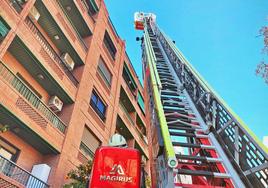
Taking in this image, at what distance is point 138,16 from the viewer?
62.2 feet

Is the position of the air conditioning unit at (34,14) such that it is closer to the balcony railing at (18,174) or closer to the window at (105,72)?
the window at (105,72)

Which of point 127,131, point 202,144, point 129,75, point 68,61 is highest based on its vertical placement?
point 129,75

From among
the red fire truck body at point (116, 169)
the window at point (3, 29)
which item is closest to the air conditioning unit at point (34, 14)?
the window at point (3, 29)

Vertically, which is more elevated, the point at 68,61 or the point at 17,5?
the point at 68,61

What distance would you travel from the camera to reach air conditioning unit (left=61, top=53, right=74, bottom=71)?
13.7 m

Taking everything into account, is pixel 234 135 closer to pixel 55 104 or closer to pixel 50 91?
pixel 55 104

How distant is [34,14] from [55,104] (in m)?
4.52

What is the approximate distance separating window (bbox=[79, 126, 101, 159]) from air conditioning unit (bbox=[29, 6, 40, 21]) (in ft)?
20.4

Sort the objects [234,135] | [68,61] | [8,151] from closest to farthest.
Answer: [234,135] → [8,151] → [68,61]

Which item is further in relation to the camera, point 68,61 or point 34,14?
point 68,61

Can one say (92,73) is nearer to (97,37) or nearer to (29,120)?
(97,37)

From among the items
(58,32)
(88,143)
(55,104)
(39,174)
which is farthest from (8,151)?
(58,32)

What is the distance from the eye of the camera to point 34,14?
11.8m

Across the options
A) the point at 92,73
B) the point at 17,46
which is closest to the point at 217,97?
the point at 17,46
